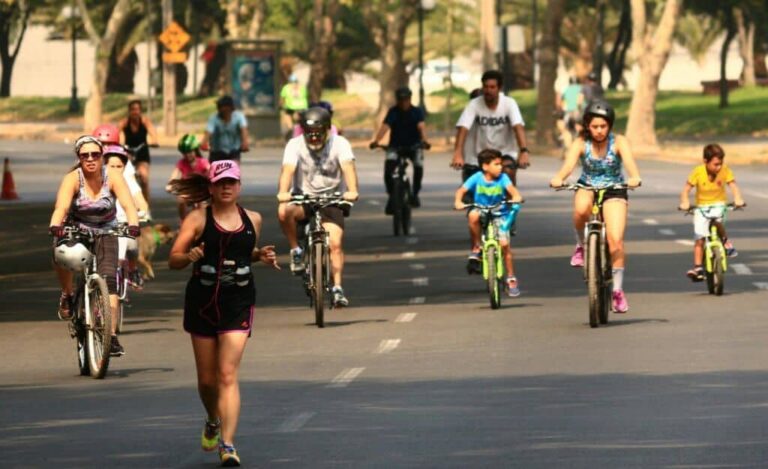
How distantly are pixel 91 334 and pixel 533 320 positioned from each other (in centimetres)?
472

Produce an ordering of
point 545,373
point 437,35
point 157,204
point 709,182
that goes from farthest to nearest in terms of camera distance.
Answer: point 437,35 → point 157,204 → point 709,182 → point 545,373

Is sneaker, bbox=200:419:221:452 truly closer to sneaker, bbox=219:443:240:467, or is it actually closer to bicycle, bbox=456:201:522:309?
sneaker, bbox=219:443:240:467

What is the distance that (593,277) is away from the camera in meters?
18.6

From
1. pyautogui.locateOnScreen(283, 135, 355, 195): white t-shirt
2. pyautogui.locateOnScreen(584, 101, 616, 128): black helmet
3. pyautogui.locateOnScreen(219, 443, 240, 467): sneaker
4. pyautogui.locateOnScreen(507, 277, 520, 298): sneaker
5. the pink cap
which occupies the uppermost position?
the pink cap

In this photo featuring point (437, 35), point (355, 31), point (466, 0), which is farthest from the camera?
point (466, 0)

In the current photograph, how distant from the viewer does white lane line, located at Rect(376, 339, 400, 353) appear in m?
17.5

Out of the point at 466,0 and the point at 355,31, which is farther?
the point at 466,0

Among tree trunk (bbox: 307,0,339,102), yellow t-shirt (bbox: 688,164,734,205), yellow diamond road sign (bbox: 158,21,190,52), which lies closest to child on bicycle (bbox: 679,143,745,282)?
yellow t-shirt (bbox: 688,164,734,205)

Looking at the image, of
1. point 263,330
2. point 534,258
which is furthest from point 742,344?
point 534,258

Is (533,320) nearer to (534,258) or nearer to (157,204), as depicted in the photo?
(534,258)

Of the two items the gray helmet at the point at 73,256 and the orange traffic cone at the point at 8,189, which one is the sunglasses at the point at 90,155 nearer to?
the gray helmet at the point at 73,256

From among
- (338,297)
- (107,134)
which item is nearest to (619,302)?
(338,297)

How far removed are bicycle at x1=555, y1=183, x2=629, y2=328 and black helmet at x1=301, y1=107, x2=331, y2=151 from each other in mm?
2436

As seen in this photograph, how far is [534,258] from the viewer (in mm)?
26484
